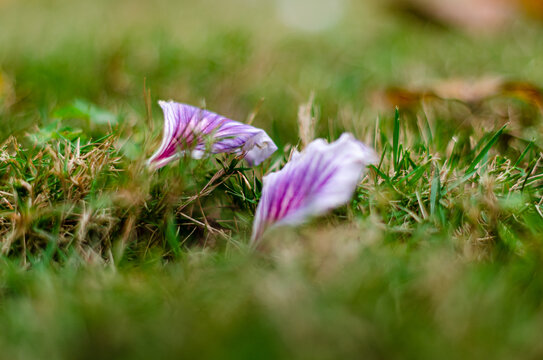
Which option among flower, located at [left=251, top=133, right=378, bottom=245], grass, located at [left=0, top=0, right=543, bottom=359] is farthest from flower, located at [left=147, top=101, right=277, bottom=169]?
flower, located at [left=251, top=133, right=378, bottom=245]

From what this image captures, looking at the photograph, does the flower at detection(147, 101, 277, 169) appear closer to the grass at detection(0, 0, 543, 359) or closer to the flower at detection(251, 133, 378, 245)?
the grass at detection(0, 0, 543, 359)

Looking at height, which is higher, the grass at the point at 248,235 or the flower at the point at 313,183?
the flower at the point at 313,183

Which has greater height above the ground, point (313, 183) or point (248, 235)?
point (313, 183)

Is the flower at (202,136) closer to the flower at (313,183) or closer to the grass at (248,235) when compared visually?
the grass at (248,235)

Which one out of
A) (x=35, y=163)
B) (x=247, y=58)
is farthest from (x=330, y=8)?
(x=35, y=163)

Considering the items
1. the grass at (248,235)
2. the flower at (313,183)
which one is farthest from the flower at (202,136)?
the flower at (313,183)
